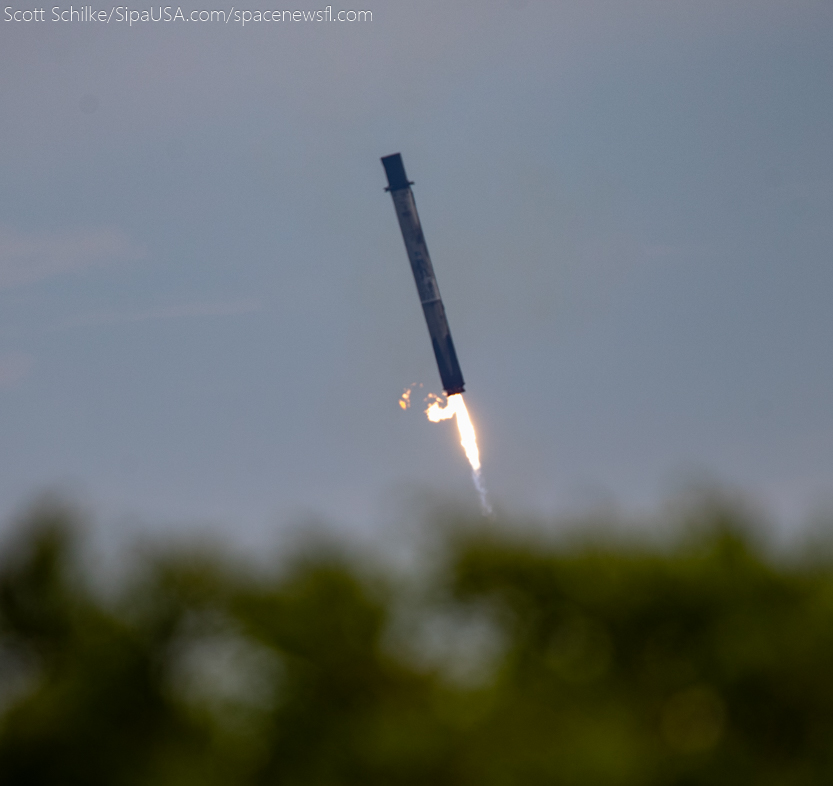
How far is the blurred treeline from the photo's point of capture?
13492mm

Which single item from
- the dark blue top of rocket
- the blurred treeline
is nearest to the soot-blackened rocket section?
the dark blue top of rocket

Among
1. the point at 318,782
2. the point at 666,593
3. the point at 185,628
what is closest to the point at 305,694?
the point at 318,782

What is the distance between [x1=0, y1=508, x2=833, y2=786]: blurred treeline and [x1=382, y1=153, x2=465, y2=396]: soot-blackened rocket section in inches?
1168

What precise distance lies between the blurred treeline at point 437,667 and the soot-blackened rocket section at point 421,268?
29662 millimetres

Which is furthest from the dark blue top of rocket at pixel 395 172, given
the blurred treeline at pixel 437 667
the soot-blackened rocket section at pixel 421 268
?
the blurred treeline at pixel 437 667

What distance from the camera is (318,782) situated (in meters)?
13.3

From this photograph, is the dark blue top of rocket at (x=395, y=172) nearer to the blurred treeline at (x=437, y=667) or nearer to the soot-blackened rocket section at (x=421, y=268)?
the soot-blackened rocket section at (x=421, y=268)

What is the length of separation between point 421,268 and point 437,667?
Result: 33431 mm

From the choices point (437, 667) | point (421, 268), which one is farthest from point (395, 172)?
point (437, 667)

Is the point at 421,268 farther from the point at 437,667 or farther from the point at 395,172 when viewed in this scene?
the point at 437,667

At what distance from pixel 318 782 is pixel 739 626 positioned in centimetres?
668

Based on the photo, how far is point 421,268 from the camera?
46.9 metres

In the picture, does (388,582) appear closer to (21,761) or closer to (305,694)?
(305,694)

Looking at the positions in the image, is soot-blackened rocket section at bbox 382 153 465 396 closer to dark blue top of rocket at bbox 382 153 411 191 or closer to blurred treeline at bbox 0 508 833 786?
dark blue top of rocket at bbox 382 153 411 191
